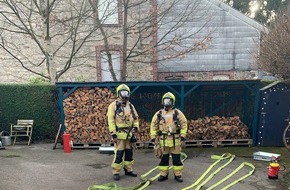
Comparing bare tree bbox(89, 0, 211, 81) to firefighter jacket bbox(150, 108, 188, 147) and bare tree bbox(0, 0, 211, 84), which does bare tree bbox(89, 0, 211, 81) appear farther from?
firefighter jacket bbox(150, 108, 188, 147)

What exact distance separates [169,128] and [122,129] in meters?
1.16

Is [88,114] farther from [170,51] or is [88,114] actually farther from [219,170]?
[170,51]


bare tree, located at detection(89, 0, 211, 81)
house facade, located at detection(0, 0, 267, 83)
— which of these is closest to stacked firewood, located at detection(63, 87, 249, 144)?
bare tree, located at detection(89, 0, 211, 81)

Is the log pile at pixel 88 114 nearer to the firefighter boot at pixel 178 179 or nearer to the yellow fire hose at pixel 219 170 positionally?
the yellow fire hose at pixel 219 170

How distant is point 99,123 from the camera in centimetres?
1136

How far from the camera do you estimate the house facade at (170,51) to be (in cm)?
1680

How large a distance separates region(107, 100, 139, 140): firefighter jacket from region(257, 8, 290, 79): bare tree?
5.51 meters

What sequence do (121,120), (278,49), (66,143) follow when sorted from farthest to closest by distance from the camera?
1. (66,143)
2. (278,49)
3. (121,120)

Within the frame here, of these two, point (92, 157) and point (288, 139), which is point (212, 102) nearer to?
point (288, 139)

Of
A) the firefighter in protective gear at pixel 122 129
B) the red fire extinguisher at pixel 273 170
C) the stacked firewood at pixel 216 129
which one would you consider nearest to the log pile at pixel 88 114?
the stacked firewood at pixel 216 129

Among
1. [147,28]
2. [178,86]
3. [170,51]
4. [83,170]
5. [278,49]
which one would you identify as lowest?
[83,170]

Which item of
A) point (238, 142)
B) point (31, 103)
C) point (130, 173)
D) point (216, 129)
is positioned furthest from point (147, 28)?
point (130, 173)

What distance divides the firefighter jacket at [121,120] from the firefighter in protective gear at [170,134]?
62cm

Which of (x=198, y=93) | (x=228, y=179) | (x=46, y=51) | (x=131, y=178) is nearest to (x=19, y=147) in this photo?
(x=46, y=51)
